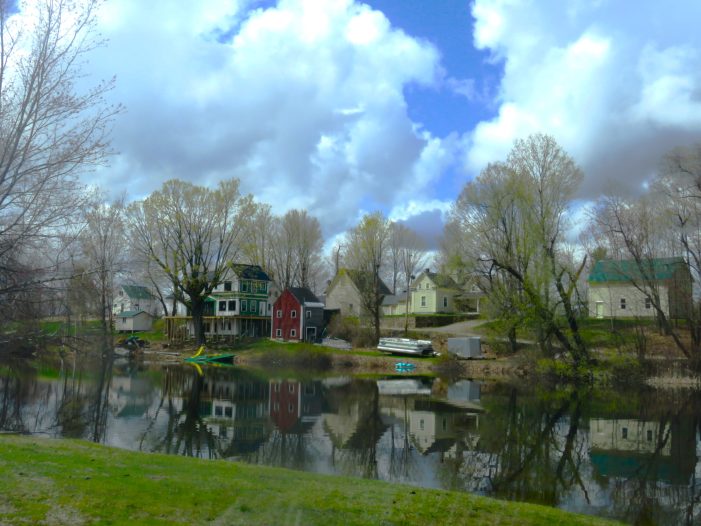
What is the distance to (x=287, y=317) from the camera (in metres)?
69.2

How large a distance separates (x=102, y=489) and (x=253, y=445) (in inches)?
362

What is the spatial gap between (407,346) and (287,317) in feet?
62.0

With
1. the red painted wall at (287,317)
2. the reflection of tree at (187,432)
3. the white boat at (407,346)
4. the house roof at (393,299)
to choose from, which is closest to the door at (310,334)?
the red painted wall at (287,317)

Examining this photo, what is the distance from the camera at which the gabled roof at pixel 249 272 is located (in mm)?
68438

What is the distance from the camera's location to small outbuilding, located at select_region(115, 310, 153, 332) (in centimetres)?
8300

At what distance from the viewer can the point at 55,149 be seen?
11.3 m

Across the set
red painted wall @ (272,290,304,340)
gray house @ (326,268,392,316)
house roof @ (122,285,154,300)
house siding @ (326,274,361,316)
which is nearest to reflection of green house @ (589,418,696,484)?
red painted wall @ (272,290,304,340)

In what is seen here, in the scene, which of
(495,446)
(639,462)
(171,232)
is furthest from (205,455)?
(171,232)

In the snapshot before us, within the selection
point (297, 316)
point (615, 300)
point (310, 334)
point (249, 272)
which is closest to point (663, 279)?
point (615, 300)

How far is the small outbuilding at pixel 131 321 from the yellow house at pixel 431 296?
3617 cm

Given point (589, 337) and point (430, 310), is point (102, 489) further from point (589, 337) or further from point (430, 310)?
point (430, 310)

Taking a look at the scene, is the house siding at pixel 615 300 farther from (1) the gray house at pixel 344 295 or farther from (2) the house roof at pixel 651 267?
(1) the gray house at pixel 344 295

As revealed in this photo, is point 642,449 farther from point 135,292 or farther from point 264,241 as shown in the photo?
point 135,292

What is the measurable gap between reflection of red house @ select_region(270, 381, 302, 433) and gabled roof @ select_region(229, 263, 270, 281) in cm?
2934
